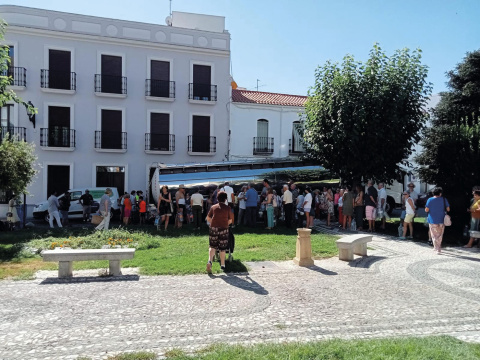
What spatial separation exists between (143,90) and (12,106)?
7.10m

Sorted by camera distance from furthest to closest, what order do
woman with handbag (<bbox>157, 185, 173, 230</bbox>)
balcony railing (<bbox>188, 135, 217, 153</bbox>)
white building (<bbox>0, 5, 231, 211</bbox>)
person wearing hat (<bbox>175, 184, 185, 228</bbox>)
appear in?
balcony railing (<bbox>188, 135, 217, 153</bbox>) → white building (<bbox>0, 5, 231, 211</bbox>) → person wearing hat (<bbox>175, 184, 185, 228</bbox>) → woman with handbag (<bbox>157, 185, 173, 230</bbox>)

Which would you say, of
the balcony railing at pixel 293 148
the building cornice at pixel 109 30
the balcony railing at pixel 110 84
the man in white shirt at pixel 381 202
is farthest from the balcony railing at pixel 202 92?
the man in white shirt at pixel 381 202

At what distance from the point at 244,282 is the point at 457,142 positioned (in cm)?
1047

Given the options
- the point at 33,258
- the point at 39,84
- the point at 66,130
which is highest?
the point at 39,84

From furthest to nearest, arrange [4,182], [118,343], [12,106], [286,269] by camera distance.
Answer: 1. [12,106]
2. [4,182]
3. [286,269]
4. [118,343]

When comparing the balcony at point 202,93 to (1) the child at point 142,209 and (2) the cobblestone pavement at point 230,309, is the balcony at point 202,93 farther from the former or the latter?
(2) the cobblestone pavement at point 230,309

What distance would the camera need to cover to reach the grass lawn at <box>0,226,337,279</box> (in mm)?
8253

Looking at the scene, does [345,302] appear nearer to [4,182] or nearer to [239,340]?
[239,340]

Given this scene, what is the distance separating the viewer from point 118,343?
4402 mm

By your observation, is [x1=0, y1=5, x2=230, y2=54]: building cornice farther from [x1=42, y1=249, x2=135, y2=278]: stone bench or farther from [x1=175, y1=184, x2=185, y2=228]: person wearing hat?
[x1=42, y1=249, x2=135, y2=278]: stone bench

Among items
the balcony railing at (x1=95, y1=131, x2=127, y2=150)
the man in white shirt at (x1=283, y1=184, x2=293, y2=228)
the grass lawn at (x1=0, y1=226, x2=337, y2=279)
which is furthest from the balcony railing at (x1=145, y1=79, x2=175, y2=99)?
the man in white shirt at (x1=283, y1=184, x2=293, y2=228)

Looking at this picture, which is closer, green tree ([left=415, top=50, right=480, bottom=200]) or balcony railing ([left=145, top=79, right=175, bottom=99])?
green tree ([left=415, top=50, right=480, bottom=200])

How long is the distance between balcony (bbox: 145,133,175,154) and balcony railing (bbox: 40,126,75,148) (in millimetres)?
4136

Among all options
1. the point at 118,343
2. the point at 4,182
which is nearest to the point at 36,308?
the point at 118,343
